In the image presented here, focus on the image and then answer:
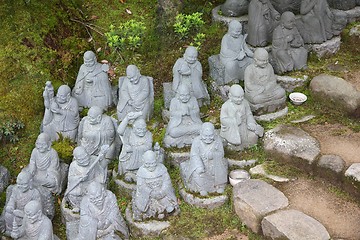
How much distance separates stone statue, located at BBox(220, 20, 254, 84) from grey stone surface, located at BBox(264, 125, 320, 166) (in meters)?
1.72

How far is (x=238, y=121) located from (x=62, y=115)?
133 inches

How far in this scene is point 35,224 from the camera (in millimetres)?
9102

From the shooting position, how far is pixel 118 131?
10.3 m

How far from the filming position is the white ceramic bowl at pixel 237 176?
33.1ft

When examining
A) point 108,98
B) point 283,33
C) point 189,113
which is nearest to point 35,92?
point 108,98

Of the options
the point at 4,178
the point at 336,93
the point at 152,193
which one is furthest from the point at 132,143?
the point at 336,93

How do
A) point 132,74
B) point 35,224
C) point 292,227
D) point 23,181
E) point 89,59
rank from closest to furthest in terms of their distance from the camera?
point 292,227 → point 35,224 → point 23,181 → point 132,74 → point 89,59

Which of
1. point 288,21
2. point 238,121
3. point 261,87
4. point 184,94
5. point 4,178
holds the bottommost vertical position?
point 4,178

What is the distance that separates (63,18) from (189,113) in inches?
188

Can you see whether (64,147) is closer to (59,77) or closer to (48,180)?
→ (48,180)

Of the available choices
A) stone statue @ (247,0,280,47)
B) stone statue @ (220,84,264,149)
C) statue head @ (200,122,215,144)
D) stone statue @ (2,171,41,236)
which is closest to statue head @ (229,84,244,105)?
stone statue @ (220,84,264,149)

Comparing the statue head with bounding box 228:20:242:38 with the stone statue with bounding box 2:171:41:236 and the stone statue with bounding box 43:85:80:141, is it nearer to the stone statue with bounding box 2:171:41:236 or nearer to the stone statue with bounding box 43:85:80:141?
the stone statue with bounding box 43:85:80:141

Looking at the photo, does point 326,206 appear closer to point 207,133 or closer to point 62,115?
point 207,133

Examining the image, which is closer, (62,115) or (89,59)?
(62,115)
